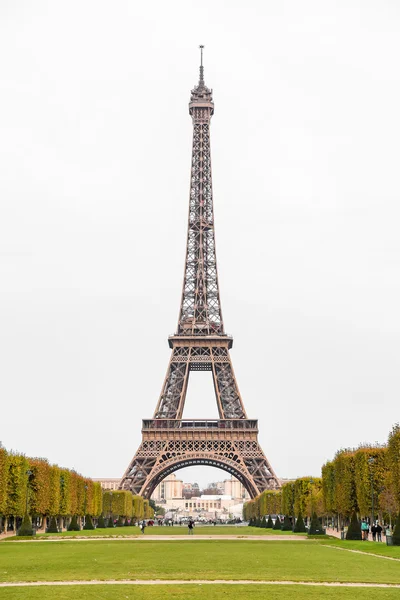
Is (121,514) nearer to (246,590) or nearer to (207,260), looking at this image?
(207,260)

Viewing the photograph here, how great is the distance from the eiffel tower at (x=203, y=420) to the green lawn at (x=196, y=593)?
7612cm

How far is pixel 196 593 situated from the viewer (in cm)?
→ 1844

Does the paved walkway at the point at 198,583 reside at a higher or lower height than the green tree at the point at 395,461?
lower

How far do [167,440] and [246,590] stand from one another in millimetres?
79328

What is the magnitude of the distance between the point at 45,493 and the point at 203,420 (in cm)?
3561

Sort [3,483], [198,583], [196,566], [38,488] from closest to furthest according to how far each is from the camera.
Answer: [198,583] < [196,566] < [3,483] < [38,488]

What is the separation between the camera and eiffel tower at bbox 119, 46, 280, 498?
97.2m

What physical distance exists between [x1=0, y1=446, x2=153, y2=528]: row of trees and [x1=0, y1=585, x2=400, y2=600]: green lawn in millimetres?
38381

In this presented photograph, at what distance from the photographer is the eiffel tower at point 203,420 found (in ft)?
319

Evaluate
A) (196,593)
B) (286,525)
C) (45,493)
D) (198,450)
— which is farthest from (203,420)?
(196,593)

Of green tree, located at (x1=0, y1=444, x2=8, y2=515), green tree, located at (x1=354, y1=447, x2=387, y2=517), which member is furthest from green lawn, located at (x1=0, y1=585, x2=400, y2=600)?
green tree, located at (x1=354, y1=447, x2=387, y2=517)

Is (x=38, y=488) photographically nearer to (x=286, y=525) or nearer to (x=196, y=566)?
(x=286, y=525)

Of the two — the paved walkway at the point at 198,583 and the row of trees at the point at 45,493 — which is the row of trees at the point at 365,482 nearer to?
the row of trees at the point at 45,493

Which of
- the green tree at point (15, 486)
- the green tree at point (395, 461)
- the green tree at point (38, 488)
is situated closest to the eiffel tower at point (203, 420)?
the green tree at point (38, 488)
